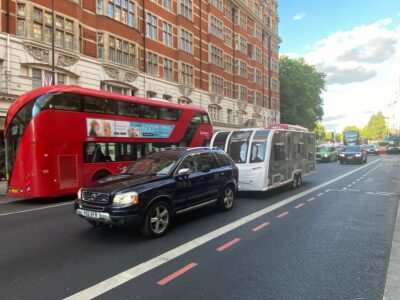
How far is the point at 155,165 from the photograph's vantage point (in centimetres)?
740

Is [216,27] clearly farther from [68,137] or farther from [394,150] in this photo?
[394,150]

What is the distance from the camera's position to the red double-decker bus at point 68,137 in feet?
36.0

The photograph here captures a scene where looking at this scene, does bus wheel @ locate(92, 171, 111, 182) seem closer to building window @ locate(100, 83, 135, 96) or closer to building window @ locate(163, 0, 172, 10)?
building window @ locate(100, 83, 135, 96)

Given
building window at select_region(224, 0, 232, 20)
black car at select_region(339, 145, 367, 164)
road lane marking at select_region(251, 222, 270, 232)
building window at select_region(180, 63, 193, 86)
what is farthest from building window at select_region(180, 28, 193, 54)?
road lane marking at select_region(251, 222, 270, 232)

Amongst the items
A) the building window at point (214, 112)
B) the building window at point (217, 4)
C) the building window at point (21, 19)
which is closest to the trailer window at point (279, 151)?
the building window at point (21, 19)

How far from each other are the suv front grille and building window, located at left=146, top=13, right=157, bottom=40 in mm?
22710

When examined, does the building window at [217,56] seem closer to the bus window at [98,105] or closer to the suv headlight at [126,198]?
the bus window at [98,105]

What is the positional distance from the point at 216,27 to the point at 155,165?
3287 cm

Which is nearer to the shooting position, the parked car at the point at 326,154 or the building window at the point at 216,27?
the parked car at the point at 326,154

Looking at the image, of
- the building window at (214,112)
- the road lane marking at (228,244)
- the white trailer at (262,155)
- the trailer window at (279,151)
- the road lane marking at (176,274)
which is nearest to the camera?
the road lane marking at (176,274)

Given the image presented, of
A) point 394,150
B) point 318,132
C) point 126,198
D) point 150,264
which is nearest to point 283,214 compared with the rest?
point 126,198

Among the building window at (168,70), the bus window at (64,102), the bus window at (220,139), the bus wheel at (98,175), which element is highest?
the building window at (168,70)

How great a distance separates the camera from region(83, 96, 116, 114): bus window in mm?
12303

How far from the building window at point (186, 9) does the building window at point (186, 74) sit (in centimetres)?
485
